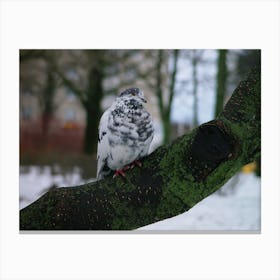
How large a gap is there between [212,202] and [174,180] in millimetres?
1330

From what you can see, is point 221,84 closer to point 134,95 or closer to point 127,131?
point 134,95

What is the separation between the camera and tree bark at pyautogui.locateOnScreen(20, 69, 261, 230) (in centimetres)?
202

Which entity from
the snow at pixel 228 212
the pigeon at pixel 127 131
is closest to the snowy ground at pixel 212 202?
the snow at pixel 228 212

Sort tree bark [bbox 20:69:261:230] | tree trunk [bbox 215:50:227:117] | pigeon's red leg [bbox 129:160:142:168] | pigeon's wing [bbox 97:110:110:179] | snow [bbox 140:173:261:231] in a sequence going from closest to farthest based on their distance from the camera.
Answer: tree bark [bbox 20:69:261:230] → pigeon's red leg [bbox 129:160:142:168] → pigeon's wing [bbox 97:110:110:179] → snow [bbox 140:173:261:231] → tree trunk [bbox 215:50:227:117]

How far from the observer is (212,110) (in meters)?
3.34

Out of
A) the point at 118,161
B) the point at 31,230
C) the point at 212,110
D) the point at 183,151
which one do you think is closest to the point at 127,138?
the point at 118,161

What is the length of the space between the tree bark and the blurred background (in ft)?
3.71

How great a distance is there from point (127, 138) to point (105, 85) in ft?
3.23

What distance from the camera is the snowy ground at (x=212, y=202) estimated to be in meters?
3.21

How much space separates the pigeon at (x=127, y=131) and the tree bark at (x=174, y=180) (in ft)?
1.30

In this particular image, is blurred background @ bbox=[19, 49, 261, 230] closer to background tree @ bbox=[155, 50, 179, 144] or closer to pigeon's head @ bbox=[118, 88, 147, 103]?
background tree @ bbox=[155, 50, 179, 144]

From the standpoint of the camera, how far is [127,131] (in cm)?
259

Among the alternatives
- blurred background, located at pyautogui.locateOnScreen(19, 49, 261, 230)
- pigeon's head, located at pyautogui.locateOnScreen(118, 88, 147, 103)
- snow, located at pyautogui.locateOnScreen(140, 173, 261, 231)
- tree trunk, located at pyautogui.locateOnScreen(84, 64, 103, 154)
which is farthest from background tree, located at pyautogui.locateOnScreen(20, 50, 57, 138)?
snow, located at pyautogui.locateOnScreen(140, 173, 261, 231)
